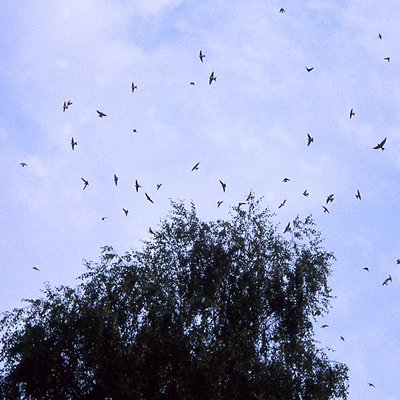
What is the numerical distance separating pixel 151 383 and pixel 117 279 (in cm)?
690

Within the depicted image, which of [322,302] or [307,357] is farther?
[322,302]

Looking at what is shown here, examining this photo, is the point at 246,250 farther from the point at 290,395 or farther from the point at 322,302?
the point at 290,395

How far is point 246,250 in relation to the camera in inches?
1487

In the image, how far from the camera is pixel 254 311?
115ft

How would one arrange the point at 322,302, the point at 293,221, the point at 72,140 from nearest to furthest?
the point at 72,140, the point at 322,302, the point at 293,221

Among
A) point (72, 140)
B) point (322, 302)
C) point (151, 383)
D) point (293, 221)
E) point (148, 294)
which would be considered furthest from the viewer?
point (293, 221)

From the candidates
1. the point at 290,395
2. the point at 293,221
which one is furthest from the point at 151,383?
the point at 293,221

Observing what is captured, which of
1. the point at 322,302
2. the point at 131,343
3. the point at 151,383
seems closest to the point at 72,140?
the point at 131,343

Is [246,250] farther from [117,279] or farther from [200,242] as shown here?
[117,279]

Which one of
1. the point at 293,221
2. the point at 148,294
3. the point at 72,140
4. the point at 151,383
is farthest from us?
the point at 293,221

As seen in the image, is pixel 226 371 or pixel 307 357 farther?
pixel 307 357

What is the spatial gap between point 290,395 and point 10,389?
16429 millimetres

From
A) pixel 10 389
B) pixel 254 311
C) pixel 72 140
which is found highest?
pixel 72 140

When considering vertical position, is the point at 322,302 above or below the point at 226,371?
above
